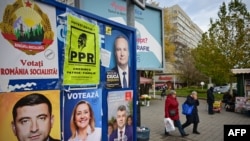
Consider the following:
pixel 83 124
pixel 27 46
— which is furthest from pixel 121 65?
pixel 27 46

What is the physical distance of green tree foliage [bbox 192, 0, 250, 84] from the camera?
2786 cm

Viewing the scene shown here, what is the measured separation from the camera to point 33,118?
8.73 ft

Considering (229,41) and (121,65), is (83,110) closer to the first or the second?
(121,65)

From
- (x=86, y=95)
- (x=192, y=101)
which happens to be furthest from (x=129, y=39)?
(x=192, y=101)

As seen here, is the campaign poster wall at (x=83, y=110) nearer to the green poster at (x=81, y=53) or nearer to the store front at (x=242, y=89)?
the green poster at (x=81, y=53)

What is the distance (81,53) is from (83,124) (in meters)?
0.78

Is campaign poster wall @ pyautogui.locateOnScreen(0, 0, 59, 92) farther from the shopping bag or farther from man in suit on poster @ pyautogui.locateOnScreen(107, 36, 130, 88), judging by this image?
the shopping bag

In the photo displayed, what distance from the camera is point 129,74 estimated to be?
4074 mm

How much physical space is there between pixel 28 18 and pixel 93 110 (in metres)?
1.29

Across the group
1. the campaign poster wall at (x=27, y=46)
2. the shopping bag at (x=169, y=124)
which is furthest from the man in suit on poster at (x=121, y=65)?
the shopping bag at (x=169, y=124)

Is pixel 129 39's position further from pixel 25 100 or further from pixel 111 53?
pixel 25 100

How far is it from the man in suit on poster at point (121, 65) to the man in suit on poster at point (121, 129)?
0.32 meters

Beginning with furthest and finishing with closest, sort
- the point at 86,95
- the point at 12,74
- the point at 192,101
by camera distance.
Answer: the point at 192,101 < the point at 86,95 < the point at 12,74

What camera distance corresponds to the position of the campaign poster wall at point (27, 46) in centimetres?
244
